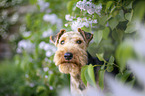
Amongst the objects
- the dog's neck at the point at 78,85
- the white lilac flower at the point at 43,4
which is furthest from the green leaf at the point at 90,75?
the white lilac flower at the point at 43,4

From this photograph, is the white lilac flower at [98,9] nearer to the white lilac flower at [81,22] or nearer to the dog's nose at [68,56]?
the white lilac flower at [81,22]

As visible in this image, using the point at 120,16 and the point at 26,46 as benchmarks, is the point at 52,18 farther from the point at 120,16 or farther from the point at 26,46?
the point at 120,16

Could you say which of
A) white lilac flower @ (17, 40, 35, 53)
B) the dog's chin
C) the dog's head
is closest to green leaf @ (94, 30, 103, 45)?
the dog's head

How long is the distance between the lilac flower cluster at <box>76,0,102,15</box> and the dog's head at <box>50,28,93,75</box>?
6.6 inches

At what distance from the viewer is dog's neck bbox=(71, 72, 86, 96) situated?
99cm

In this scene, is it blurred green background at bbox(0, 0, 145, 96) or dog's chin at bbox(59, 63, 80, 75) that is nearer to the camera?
blurred green background at bbox(0, 0, 145, 96)

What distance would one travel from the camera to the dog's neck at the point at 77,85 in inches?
39.0

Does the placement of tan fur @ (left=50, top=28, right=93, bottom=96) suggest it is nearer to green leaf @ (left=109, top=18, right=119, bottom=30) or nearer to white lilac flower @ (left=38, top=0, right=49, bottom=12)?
green leaf @ (left=109, top=18, right=119, bottom=30)

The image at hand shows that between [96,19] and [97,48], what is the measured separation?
0.19m

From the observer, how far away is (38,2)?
6.95 ft

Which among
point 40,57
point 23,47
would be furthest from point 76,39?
point 23,47

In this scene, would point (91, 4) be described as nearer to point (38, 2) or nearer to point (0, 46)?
point (38, 2)

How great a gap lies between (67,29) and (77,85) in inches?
18.0

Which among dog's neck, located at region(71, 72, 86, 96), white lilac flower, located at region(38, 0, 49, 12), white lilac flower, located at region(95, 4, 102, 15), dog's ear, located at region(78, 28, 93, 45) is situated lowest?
dog's neck, located at region(71, 72, 86, 96)
